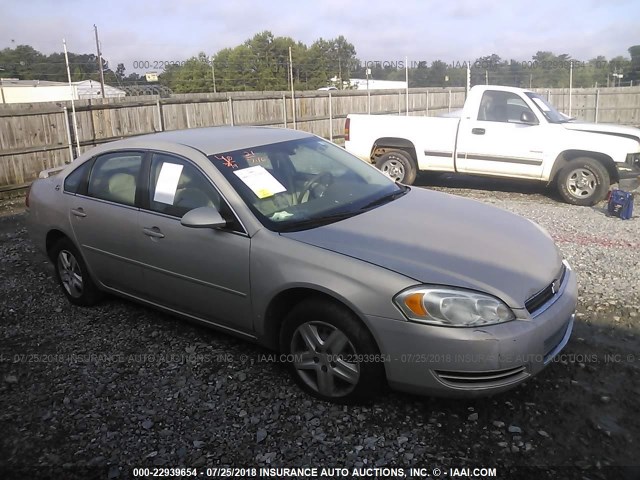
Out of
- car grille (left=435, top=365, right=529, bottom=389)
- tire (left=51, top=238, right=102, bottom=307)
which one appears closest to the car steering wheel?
car grille (left=435, top=365, right=529, bottom=389)

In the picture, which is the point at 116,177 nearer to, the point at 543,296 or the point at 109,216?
the point at 109,216

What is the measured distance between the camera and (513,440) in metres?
2.98

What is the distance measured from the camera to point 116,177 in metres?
4.55

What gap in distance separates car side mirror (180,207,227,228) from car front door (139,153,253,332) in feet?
0.28

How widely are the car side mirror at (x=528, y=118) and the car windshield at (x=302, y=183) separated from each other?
224 inches

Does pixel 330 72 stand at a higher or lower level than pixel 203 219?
higher

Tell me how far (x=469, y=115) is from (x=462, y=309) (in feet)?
24.6

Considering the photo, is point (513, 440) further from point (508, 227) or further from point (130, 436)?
point (130, 436)

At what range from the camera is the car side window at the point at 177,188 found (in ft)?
12.5

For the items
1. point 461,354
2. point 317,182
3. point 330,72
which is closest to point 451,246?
point 461,354

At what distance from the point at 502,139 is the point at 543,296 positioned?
6828 millimetres

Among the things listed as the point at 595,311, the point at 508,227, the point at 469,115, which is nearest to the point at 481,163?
the point at 469,115

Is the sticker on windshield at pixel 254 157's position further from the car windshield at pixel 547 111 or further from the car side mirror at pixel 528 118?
the car windshield at pixel 547 111

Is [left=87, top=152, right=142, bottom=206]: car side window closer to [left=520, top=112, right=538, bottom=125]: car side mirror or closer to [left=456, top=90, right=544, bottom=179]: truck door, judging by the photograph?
[left=456, top=90, right=544, bottom=179]: truck door
